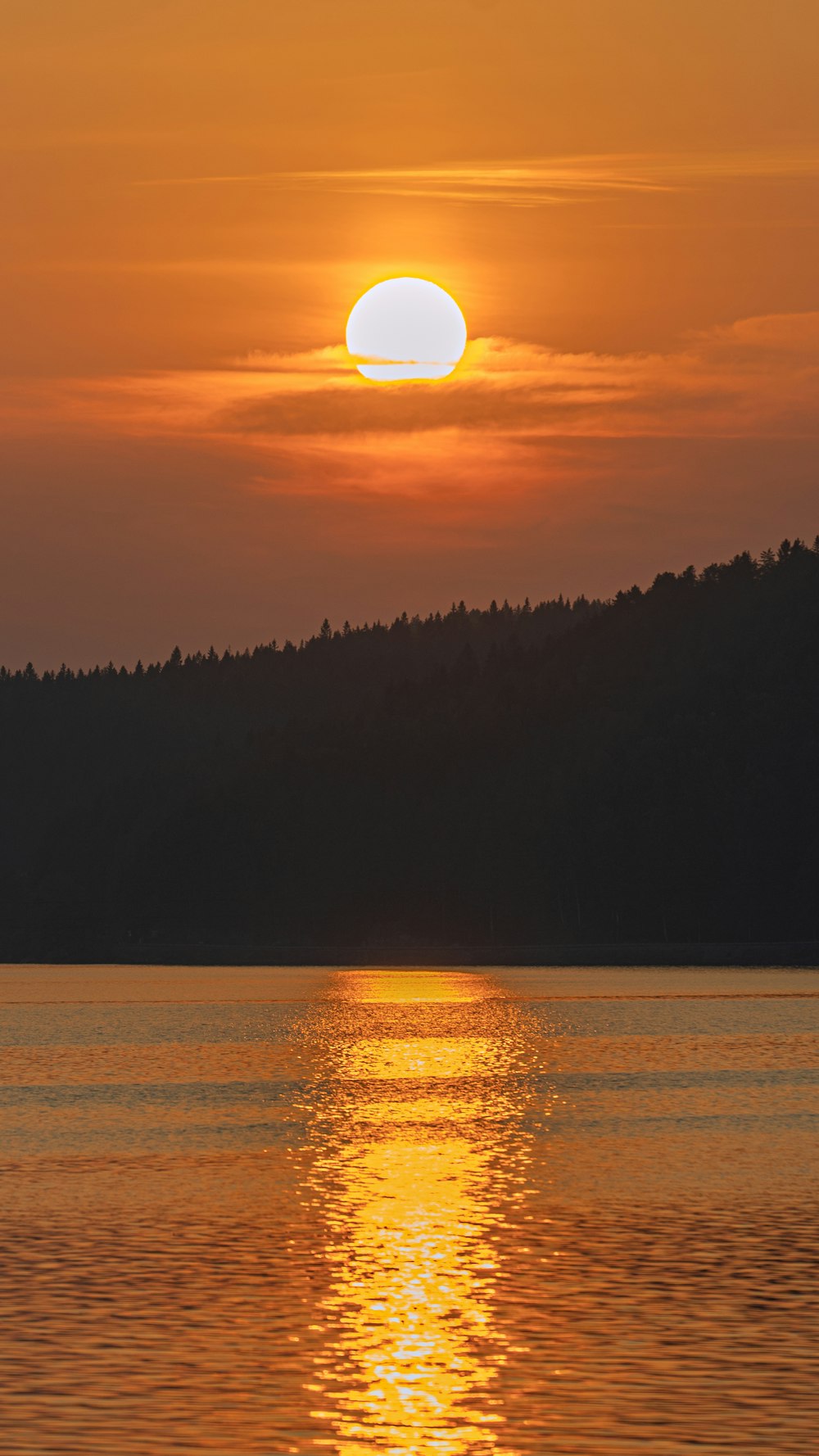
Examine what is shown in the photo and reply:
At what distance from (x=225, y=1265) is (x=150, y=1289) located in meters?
2.28

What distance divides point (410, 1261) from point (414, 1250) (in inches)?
42.1

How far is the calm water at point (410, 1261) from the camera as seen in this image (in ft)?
64.3

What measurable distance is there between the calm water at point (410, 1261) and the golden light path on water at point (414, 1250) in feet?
0.22

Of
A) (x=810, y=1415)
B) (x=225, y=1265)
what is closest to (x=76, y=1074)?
(x=225, y=1265)

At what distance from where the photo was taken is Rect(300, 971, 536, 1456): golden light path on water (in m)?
19.8

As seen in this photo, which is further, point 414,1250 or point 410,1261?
point 414,1250

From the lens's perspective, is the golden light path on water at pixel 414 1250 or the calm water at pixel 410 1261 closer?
the calm water at pixel 410 1261

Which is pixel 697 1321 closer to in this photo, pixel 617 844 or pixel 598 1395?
pixel 598 1395

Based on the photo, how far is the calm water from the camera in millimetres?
19609

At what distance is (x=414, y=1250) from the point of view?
2975cm

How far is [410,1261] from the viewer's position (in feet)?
94.1

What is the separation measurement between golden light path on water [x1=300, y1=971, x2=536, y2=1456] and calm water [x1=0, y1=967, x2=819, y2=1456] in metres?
0.07

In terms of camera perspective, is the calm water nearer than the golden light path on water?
Yes

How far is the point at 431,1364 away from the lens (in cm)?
2188
